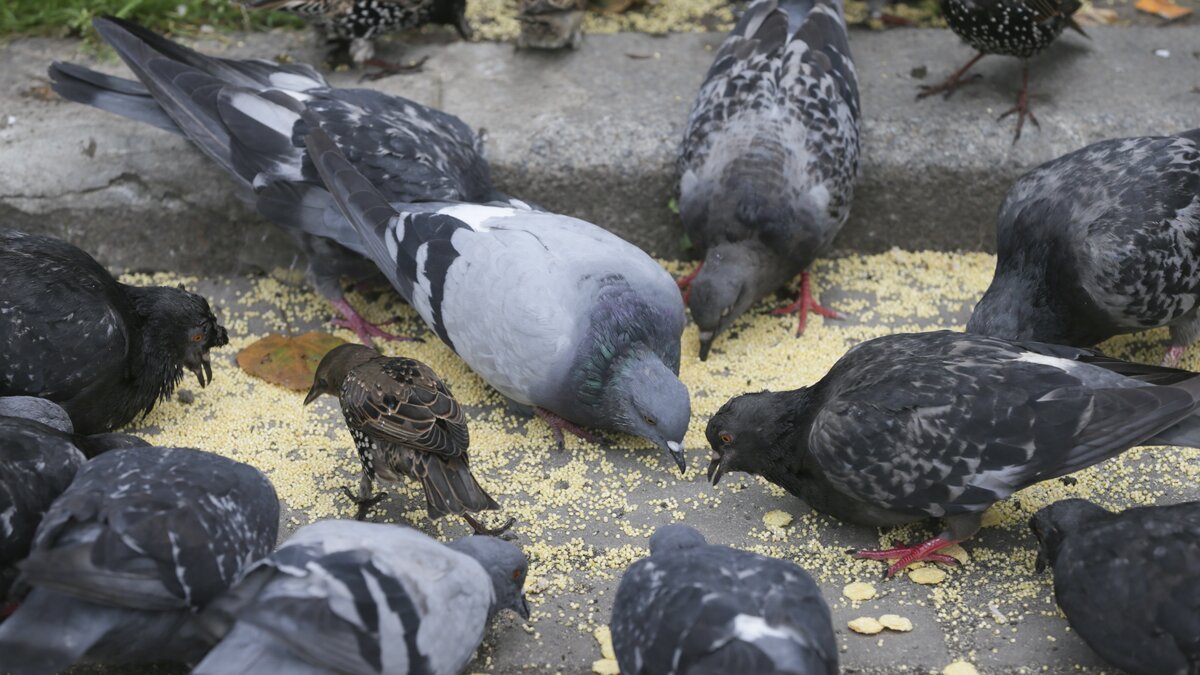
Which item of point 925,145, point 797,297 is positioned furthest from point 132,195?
point 925,145

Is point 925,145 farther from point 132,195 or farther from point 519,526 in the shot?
point 132,195

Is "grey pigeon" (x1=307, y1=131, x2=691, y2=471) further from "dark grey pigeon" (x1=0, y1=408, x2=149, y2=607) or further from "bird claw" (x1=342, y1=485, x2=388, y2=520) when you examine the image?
"dark grey pigeon" (x1=0, y1=408, x2=149, y2=607)

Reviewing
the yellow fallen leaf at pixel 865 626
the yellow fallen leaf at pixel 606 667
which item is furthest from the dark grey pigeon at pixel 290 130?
the yellow fallen leaf at pixel 865 626

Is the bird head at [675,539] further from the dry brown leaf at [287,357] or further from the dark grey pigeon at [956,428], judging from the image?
the dry brown leaf at [287,357]

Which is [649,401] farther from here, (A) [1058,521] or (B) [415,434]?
(A) [1058,521]

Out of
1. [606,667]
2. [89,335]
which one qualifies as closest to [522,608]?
[606,667]

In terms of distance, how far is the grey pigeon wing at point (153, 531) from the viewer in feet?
10.7

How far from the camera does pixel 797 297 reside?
5.75m

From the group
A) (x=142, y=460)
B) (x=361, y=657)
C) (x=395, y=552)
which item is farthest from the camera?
(x=142, y=460)

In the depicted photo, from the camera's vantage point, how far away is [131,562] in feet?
10.9

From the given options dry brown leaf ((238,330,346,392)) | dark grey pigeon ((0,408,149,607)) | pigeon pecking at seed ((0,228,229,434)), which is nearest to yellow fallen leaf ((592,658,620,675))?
dark grey pigeon ((0,408,149,607))

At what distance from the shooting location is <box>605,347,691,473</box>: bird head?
4.46m

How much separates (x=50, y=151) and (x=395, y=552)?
3315 mm

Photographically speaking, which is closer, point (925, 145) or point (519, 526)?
point (519, 526)
